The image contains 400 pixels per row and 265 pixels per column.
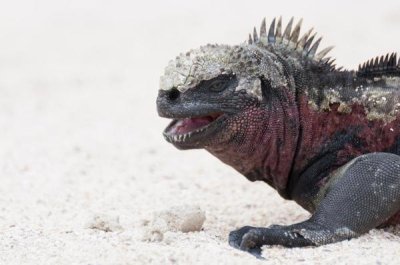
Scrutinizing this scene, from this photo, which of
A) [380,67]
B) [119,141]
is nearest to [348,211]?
[380,67]

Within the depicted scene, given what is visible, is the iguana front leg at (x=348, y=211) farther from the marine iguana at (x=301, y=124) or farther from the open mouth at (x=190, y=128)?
the open mouth at (x=190, y=128)

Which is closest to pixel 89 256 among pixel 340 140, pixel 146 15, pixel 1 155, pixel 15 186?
pixel 340 140

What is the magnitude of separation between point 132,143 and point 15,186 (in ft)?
9.37

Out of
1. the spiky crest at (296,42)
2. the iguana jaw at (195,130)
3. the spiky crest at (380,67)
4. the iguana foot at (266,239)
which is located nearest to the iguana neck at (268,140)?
the iguana jaw at (195,130)

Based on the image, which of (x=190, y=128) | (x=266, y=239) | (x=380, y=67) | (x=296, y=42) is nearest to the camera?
(x=266, y=239)

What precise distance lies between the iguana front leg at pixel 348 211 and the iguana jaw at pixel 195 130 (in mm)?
774

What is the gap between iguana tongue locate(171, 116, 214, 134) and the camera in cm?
642

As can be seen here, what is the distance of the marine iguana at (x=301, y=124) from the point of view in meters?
6.09

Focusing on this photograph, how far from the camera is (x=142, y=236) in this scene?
605 centimetres

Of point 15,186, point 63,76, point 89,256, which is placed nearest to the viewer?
point 89,256

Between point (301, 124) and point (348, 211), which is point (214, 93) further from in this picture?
point (348, 211)

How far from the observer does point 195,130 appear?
6.34 meters

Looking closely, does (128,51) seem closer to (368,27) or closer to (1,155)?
(368,27)

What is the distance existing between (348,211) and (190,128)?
4.39 feet
